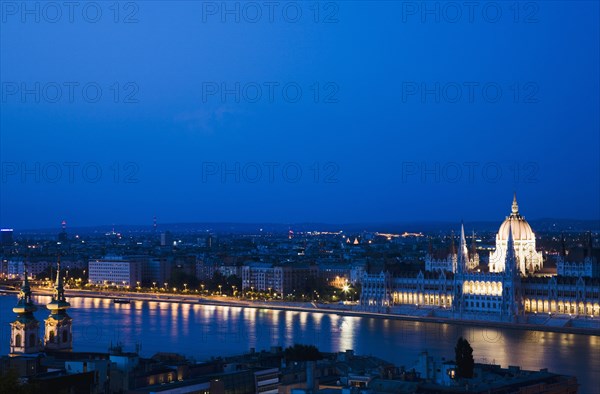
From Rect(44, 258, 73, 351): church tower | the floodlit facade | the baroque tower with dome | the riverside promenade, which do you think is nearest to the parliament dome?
the baroque tower with dome

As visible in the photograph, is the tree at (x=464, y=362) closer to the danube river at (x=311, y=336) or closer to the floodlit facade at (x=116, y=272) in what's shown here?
the danube river at (x=311, y=336)

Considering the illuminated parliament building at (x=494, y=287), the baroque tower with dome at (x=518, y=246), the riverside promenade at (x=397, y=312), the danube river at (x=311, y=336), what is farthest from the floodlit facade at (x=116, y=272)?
the baroque tower with dome at (x=518, y=246)

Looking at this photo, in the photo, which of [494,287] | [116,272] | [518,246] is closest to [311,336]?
[494,287]

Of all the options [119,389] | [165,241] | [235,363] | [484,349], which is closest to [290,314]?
[484,349]

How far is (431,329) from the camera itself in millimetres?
37562

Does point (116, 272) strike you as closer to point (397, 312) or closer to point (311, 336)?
point (397, 312)

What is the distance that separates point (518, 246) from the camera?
46719 mm

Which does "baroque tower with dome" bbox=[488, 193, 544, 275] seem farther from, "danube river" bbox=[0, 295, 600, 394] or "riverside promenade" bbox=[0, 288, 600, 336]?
"danube river" bbox=[0, 295, 600, 394]

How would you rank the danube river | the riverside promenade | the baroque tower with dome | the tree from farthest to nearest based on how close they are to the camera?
the baroque tower with dome → the riverside promenade → the danube river → the tree

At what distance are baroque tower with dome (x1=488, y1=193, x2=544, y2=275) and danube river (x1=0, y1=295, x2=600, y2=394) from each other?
7537 mm

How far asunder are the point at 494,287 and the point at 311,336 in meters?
13.1

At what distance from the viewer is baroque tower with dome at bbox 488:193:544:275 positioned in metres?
46.5

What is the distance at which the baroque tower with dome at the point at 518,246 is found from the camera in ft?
152

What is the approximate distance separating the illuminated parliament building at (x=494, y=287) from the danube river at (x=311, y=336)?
134 inches
